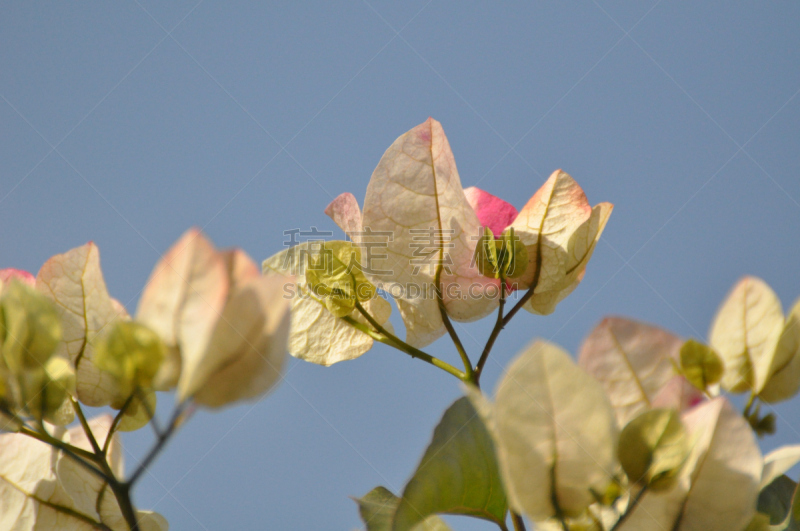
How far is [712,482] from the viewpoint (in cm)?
14

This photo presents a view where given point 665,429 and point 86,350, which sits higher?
point 665,429

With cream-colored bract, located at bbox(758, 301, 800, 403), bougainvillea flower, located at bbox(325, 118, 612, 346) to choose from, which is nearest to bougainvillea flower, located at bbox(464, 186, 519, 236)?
bougainvillea flower, located at bbox(325, 118, 612, 346)

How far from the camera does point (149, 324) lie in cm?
13

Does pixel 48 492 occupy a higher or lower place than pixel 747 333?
lower

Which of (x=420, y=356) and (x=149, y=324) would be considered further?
(x=420, y=356)

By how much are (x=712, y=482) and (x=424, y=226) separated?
129 millimetres

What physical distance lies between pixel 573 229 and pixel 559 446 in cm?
12

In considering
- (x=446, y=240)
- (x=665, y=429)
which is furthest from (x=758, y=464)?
(x=446, y=240)

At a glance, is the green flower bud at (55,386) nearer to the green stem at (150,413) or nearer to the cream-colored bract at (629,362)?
the green stem at (150,413)

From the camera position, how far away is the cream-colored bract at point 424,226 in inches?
8.6

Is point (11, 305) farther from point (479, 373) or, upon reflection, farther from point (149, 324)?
point (479, 373)

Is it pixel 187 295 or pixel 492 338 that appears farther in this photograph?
pixel 492 338

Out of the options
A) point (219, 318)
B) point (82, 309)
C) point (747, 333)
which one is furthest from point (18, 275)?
point (747, 333)

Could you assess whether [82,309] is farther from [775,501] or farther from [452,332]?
[775,501]
